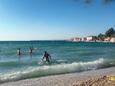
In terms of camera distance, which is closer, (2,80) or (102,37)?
(2,80)

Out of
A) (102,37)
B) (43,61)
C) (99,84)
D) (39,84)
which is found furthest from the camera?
(102,37)

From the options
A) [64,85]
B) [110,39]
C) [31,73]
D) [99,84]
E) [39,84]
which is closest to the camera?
[99,84]

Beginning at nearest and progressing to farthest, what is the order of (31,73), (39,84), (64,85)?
Result: (64,85)
(39,84)
(31,73)

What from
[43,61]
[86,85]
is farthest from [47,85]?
[43,61]

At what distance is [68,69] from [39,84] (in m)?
7.77

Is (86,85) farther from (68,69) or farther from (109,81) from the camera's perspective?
(68,69)

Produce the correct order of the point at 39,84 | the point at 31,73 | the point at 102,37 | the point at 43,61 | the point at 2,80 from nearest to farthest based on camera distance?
1. the point at 39,84
2. the point at 2,80
3. the point at 31,73
4. the point at 43,61
5. the point at 102,37

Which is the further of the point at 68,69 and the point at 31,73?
the point at 68,69

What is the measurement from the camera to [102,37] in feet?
650

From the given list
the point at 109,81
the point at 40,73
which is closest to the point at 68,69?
the point at 40,73

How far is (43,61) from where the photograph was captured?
Answer: 2759 cm

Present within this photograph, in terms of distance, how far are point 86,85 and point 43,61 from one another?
686 inches

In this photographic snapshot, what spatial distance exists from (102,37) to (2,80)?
18648cm

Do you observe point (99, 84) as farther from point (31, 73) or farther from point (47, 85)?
point (31, 73)
